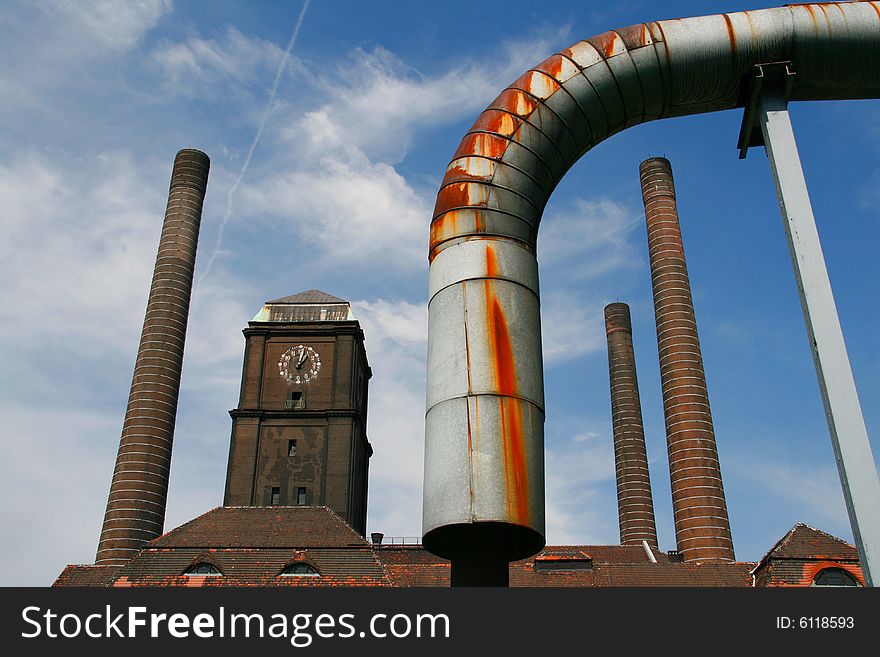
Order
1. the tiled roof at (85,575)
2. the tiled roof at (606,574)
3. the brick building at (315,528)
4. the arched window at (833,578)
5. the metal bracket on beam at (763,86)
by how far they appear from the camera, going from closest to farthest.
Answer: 1. the metal bracket on beam at (763,86)
2. the arched window at (833,578)
3. the brick building at (315,528)
4. the tiled roof at (606,574)
5. the tiled roof at (85,575)

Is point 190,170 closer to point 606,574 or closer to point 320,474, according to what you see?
point 320,474

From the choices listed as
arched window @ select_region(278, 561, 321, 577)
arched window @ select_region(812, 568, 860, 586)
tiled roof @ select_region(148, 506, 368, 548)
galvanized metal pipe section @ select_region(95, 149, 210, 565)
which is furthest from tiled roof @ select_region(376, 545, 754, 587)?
galvanized metal pipe section @ select_region(95, 149, 210, 565)

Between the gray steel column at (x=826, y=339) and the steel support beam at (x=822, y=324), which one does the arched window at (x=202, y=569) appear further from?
the gray steel column at (x=826, y=339)

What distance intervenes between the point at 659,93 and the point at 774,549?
23712mm

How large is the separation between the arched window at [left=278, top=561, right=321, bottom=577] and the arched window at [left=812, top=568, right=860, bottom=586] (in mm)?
16680

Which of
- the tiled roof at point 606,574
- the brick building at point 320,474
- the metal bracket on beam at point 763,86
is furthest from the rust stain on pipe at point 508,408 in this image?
the tiled roof at point 606,574

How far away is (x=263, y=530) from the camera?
30016 mm

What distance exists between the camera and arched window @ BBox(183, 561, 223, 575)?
91.6 feet

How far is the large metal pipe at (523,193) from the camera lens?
6453 mm

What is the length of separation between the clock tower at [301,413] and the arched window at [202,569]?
37.3 feet

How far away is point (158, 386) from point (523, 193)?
3179cm

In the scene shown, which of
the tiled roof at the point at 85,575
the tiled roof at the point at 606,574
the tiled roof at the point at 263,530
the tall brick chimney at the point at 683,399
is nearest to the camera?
the tiled roof at the point at 263,530
